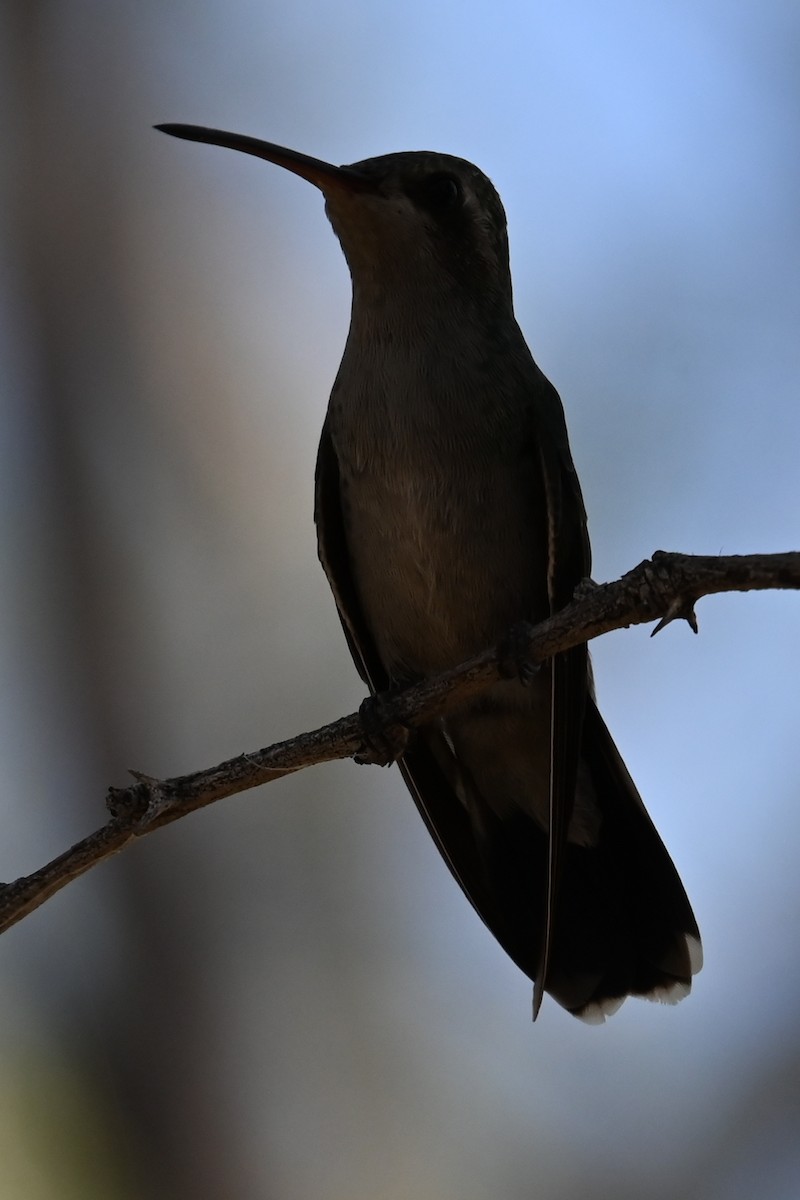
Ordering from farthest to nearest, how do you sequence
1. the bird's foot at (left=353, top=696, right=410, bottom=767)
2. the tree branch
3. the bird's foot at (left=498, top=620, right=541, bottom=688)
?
the bird's foot at (left=353, top=696, right=410, bottom=767) → the bird's foot at (left=498, top=620, right=541, bottom=688) → the tree branch

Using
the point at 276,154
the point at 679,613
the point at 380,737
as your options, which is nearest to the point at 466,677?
the point at 380,737

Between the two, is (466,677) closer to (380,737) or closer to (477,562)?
(380,737)

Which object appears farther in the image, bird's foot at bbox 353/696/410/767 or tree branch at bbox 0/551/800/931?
bird's foot at bbox 353/696/410/767

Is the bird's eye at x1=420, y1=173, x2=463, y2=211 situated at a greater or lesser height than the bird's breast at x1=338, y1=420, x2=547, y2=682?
greater

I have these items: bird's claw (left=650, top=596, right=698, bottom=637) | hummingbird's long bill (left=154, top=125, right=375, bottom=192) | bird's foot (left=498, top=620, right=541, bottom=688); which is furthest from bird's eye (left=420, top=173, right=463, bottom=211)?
bird's claw (left=650, top=596, right=698, bottom=637)

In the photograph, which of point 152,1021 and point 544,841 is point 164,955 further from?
point 544,841

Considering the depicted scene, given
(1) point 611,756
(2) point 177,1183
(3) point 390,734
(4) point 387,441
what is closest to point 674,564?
(3) point 390,734

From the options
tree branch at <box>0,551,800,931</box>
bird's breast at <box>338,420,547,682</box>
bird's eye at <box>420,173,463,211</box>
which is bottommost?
tree branch at <box>0,551,800,931</box>

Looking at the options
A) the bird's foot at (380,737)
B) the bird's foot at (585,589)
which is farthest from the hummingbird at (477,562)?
the bird's foot at (585,589)

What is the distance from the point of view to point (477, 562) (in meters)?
4.33

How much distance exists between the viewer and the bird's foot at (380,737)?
3898mm

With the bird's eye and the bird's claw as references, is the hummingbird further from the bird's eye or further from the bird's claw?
the bird's claw

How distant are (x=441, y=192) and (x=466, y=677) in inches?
76.9

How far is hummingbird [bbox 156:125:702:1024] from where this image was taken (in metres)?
4.28
